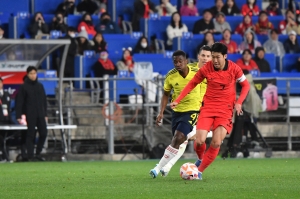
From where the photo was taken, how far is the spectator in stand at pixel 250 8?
3196cm

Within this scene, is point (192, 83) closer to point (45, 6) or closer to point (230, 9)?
point (45, 6)

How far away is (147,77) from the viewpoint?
24500 mm

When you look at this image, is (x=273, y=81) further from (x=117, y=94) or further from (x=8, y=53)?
(x=8, y=53)

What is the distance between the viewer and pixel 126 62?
27.0 metres

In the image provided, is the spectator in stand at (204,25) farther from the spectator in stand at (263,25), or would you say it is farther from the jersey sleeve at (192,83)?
the jersey sleeve at (192,83)

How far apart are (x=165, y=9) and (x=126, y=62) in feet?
15.1

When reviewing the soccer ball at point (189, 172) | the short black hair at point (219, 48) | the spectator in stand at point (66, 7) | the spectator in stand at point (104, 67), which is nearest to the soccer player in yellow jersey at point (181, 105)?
the soccer ball at point (189, 172)

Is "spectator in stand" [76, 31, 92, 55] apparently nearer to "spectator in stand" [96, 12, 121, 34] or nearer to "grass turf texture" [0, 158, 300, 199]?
"spectator in stand" [96, 12, 121, 34]

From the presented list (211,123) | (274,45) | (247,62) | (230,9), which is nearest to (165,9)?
(230,9)

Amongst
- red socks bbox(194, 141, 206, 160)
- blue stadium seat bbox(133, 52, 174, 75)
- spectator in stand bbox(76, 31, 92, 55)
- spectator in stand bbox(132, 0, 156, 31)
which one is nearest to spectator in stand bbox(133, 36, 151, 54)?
blue stadium seat bbox(133, 52, 174, 75)

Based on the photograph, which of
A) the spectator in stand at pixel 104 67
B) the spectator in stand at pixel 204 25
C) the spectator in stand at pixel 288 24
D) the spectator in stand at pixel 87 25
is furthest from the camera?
the spectator in stand at pixel 288 24

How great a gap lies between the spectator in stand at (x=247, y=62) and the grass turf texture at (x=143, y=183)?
823cm

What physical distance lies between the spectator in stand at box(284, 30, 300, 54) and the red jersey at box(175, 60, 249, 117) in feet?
53.0

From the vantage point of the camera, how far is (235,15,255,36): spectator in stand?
30.5 m
